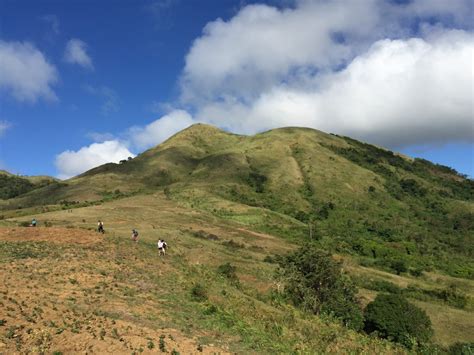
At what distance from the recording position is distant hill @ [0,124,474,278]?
87.4m

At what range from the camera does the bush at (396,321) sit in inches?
1399

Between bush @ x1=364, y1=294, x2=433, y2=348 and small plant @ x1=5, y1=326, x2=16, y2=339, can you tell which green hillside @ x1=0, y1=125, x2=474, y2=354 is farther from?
bush @ x1=364, y1=294, x2=433, y2=348

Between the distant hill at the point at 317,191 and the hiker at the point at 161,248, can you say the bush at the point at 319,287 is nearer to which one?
the hiker at the point at 161,248

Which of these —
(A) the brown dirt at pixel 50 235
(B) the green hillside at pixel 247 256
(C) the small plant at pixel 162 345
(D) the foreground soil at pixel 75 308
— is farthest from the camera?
(A) the brown dirt at pixel 50 235

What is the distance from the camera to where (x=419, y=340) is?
114 ft

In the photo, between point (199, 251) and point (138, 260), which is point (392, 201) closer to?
point (199, 251)

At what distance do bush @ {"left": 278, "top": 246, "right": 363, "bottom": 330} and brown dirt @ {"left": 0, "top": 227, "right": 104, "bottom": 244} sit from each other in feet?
54.4

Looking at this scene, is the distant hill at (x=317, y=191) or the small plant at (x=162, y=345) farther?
the distant hill at (x=317, y=191)

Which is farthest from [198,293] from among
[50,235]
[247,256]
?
[247,256]

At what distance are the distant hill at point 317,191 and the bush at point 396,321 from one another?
110 feet

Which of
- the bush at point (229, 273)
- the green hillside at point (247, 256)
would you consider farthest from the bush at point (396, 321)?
the bush at point (229, 273)

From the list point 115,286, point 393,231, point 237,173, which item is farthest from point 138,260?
point 237,173

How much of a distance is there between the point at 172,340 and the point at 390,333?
25.3 meters

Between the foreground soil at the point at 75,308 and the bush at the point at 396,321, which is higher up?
the foreground soil at the point at 75,308
